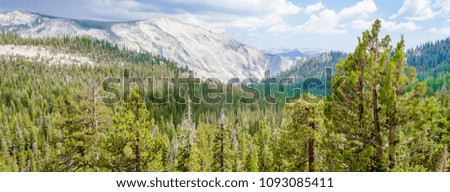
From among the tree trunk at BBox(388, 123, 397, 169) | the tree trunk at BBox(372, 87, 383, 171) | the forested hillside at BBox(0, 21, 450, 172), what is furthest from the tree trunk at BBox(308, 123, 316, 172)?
the tree trunk at BBox(388, 123, 397, 169)

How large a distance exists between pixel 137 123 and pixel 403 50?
14891 mm

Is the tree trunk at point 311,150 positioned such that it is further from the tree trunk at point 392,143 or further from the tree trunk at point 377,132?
the tree trunk at point 392,143

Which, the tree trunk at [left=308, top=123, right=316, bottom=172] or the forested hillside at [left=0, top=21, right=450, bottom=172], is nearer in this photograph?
the forested hillside at [left=0, top=21, right=450, bottom=172]

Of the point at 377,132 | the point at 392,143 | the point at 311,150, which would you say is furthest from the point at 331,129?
the point at 311,150

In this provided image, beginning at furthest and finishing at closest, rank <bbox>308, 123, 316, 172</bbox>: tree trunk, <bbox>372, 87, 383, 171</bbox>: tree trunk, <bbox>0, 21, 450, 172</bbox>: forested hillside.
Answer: <bbox>308, 123, 316, 172</bbox>: tree trunk, <bbox>372, 87, 383, 171</bbox>: tree trunk, <bbox>0, 21, 450, 172</bbox>: forested hillside

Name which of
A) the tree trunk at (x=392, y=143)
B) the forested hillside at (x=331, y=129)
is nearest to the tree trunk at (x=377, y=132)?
the forested hillside at (x=331, y=129)

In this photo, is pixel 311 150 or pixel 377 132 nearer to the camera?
pixel 377 132

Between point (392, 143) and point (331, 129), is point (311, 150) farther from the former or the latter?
point (392, 143)

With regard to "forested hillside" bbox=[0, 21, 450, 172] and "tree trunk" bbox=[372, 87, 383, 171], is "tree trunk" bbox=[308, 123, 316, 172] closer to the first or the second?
"forested hillside" bbox=[0, 21, 450, 172]

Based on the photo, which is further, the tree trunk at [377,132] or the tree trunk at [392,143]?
the tree trunk at [377,132]

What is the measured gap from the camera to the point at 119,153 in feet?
71.7

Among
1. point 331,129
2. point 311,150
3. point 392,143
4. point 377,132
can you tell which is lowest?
point 311,150

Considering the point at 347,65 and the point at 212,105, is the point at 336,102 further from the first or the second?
the point at 212,105

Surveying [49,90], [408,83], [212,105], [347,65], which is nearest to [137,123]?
[347,65]
